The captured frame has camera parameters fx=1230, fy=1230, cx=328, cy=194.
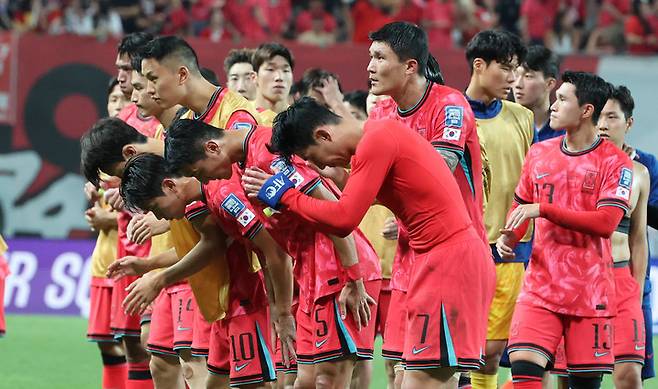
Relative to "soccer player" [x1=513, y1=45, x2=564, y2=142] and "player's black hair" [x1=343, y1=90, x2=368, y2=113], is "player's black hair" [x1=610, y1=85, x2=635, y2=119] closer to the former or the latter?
"soccer player" [x1=513, y1=45, x2=564, y2=142]

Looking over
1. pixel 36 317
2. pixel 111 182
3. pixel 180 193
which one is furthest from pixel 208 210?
pixel 36 317

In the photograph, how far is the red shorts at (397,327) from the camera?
20.5 ft

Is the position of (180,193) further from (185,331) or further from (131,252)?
(131,252)

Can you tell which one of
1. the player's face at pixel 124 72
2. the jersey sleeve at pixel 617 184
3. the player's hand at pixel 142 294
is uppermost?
the player's face at pixel 124 72

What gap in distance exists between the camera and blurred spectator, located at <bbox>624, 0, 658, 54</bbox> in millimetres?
17266

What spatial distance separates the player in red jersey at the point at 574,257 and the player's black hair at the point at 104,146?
2.18 metres

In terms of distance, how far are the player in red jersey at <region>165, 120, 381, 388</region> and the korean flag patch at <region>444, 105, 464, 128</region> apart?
68 centimetres

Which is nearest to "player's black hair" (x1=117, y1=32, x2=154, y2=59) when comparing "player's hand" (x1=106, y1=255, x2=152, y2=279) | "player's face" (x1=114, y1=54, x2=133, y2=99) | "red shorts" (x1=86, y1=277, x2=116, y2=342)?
"player's face" (x1=114, y1=54, x2=133, y2=99)

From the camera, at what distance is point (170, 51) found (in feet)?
22.6

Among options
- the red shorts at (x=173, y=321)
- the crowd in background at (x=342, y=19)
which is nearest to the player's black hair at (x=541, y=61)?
the red shorts at (x=173, y=321)

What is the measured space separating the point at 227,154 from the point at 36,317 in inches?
360

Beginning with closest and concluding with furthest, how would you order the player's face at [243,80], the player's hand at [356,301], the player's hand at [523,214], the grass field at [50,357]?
the player's hand at [356,301]
the player's hand at [523,214]
the grass field at [50,357]
the player's face at [243,80]

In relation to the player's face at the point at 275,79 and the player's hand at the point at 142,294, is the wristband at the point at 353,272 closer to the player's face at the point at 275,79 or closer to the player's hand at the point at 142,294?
the player's hand at the point at 142,294

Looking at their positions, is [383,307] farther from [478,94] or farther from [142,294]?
[142,294]
